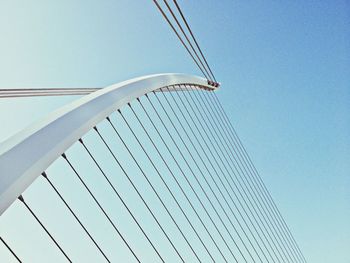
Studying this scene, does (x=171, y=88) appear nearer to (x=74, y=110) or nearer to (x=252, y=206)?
(x=252, y=206)

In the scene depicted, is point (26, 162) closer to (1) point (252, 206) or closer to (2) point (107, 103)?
(2) point (107, 103)

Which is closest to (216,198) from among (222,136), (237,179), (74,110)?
(237,179)

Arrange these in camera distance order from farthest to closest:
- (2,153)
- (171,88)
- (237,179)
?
(237,179), (171,88), (2,153)

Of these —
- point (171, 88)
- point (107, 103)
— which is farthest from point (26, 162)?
point (171, 88)

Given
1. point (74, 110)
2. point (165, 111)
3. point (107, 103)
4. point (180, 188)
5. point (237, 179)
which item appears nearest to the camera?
point (74, 110)

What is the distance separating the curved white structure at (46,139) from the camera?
5.76 m

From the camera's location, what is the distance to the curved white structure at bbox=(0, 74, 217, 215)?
5.76 m

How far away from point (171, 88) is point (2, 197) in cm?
1539

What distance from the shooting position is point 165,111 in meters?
18.8

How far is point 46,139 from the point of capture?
7.22 meters

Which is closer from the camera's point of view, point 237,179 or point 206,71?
point 237,179

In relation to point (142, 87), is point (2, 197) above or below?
below

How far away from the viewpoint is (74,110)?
882 cm

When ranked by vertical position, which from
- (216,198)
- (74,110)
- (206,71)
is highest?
(206,71)
